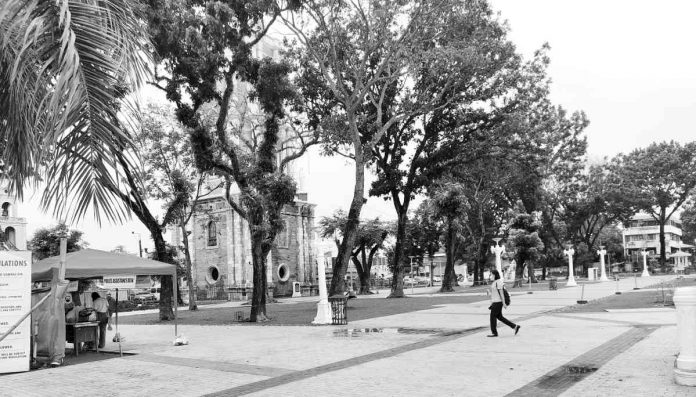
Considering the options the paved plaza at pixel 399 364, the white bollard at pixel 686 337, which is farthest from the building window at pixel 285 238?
the white bollard at pixel 686 337

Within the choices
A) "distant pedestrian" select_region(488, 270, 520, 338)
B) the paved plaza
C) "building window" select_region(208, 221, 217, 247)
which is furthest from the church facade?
"distant pedestrian" select_region(488, 270, 520, 338)

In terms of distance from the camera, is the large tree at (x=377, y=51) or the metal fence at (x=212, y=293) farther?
the metal fence at (x=212, y=293)

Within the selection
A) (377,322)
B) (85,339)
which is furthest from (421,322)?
(85,339)

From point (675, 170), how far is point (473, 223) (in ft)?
63.9

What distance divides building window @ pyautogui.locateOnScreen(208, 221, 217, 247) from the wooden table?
121ft

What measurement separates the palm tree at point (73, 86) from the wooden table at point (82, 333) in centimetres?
840

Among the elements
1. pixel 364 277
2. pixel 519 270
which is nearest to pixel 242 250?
pixel 364 277

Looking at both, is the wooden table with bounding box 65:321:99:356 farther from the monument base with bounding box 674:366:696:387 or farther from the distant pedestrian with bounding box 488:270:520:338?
the monument base with bounding box 674:366:696:387

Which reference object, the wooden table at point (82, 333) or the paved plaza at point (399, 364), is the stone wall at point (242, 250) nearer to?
the paved plaza at point (399, 364)

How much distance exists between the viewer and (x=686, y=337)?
7242 mm

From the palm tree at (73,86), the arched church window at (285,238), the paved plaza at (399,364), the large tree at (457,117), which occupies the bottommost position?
the paved plaza at (399,364)

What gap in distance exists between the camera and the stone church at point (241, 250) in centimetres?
4819

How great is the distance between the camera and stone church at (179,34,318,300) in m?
48.2

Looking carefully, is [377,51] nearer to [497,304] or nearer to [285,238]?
[497,304]
